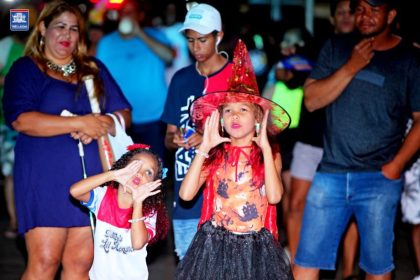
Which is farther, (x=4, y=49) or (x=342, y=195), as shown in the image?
(x=4, y=49)

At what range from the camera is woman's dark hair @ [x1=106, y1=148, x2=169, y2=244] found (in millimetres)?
5043

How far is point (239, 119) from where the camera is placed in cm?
491

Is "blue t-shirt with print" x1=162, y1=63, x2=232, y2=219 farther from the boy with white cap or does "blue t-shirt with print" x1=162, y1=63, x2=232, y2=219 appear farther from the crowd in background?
the crowd in background

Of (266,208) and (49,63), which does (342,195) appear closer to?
(266,208)

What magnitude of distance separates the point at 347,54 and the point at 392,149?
0.73m

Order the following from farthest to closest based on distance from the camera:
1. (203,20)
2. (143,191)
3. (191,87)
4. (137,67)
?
(137,67), (191,87), (203,20), (143,191)

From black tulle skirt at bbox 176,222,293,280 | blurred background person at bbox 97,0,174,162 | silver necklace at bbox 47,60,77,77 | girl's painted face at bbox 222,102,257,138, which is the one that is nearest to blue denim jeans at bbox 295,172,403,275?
black tulle skirt at bbox 176,222,293,280

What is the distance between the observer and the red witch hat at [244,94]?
491cm

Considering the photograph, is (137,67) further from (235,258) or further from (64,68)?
(235,258)

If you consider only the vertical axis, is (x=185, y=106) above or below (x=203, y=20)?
below

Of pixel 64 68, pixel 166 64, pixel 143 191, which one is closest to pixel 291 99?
pixel 166 64

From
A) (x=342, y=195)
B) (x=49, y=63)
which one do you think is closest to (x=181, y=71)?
(x=49, y=63)

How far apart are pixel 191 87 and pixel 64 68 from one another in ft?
2.98

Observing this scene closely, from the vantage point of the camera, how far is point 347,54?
574 centimetres
